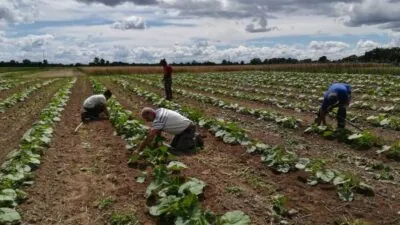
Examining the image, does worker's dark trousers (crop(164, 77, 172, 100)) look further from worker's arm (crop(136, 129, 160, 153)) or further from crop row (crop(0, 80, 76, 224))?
worker's arm (crop(136, 129, 160, 153))

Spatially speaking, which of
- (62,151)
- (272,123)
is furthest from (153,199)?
(272,123)

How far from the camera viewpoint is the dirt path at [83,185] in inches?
260

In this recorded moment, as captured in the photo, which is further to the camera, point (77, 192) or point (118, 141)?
point (118, 141)

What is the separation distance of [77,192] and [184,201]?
2586 mm

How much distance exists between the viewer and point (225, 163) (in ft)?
29.9

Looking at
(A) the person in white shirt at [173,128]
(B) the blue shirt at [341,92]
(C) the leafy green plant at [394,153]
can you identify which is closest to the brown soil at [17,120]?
(A) the person in white shirt at [173,128]

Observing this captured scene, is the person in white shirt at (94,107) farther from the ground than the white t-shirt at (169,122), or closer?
closer

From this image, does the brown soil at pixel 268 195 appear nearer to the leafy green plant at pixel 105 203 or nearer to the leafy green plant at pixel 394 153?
the leafy green plant at pixel 105 203

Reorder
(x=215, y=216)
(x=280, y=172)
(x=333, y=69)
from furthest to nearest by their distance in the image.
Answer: (x=333, y=69) → (x=280, y=172) → (x=215, y=216)

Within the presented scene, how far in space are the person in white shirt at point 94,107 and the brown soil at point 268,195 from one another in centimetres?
614

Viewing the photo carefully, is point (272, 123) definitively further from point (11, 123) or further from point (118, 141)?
point (11, 123)

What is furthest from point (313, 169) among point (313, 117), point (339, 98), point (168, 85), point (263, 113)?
point (168, 85)

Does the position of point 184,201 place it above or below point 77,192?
above

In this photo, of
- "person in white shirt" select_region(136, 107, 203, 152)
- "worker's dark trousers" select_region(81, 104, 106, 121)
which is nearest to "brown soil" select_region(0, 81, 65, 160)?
"worker's dark trousers" select_region(81, 104, 106, 121)
